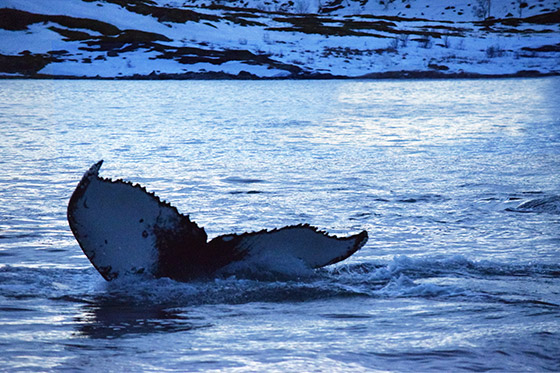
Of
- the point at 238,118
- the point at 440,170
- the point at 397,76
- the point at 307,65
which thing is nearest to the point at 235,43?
the point at 307,65

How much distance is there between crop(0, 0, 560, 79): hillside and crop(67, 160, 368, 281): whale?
229 feet

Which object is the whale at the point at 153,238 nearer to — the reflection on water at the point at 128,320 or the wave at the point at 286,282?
the wave at the point at 286,282

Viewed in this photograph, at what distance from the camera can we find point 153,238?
5.37m

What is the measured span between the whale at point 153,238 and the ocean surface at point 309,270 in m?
0.18

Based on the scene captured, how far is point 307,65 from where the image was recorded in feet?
262

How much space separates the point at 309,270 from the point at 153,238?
1447mm

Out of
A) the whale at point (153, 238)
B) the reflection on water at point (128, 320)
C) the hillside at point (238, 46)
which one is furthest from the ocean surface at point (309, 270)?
the hillside at point (238, 46)

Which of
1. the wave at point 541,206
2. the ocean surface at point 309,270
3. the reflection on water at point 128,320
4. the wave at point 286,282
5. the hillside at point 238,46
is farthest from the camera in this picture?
the hillside at point 238,46

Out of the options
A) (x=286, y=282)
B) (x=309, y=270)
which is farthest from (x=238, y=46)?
(x=286, y=282)

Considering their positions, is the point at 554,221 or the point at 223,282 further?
the point at 554,221

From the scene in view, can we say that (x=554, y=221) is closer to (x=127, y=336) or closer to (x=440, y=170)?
(x=440, y=170)

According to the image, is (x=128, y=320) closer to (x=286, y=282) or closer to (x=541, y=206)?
(x=286, y=282)

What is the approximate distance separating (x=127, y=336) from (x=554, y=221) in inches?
248

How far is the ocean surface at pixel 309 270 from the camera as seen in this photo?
4.64 m
